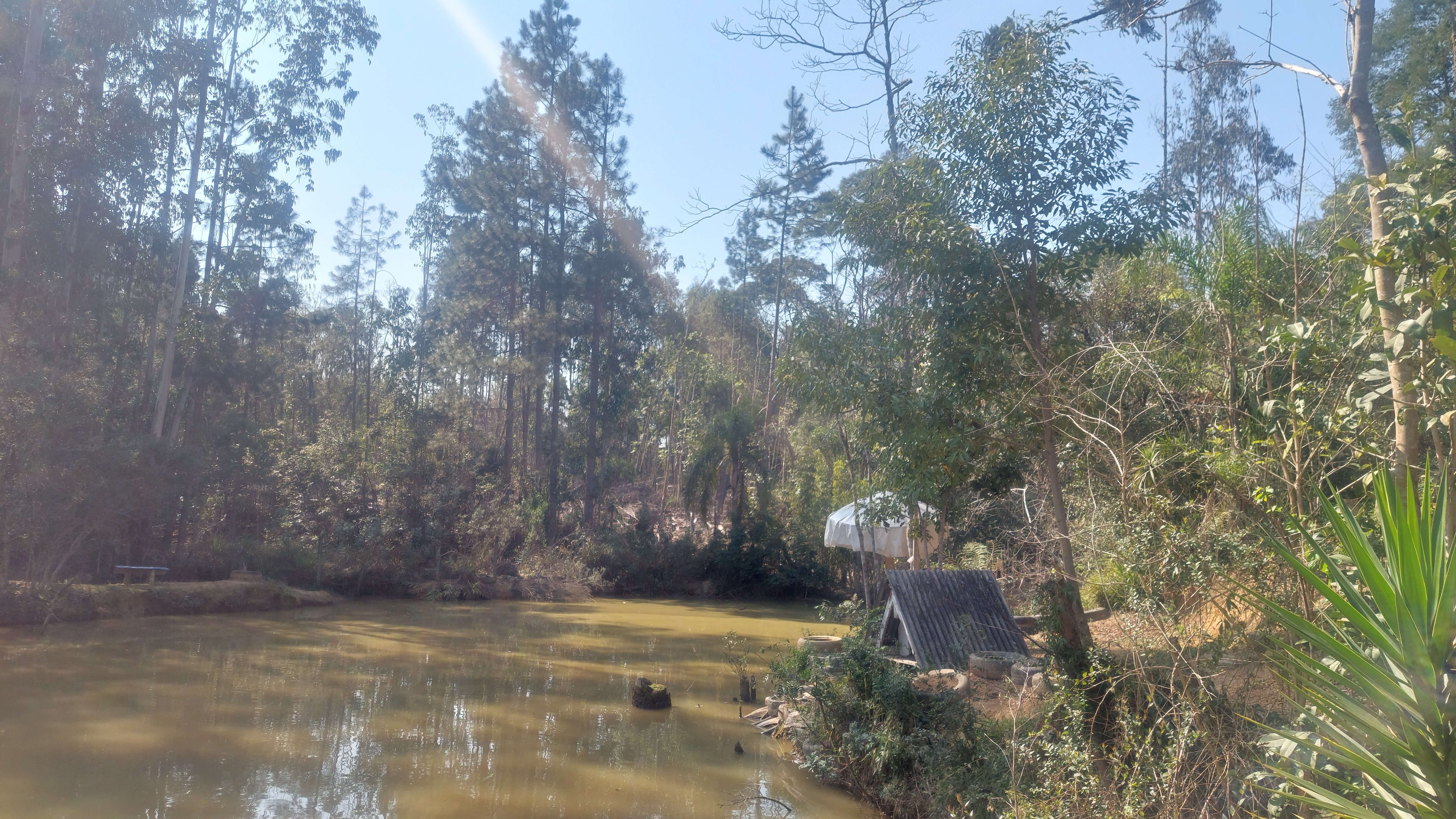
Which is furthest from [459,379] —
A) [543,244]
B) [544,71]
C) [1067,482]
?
[1067,482]

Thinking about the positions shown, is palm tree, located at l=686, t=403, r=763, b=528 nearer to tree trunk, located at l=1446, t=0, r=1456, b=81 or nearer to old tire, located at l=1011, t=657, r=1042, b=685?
old tire, located at l=1011, t=657, r=1042, b=685

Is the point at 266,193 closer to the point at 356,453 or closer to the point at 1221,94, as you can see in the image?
the point at 356,453

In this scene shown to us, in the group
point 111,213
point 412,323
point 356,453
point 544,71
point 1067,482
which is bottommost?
point 1067,482

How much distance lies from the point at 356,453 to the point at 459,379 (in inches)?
551

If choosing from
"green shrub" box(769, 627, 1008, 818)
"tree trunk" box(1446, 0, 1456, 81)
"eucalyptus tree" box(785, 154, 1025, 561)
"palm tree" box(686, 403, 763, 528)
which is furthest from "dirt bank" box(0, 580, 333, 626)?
"tree trunk" box(1446, 0, 1456, 81)

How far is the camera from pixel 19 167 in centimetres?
1414

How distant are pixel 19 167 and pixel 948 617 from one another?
51.7ft

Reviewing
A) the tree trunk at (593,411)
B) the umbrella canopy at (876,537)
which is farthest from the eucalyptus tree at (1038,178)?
the tree trunk at (593,411)

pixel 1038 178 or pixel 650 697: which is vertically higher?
pixel 1038 178

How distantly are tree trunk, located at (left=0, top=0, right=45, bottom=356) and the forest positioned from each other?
0.07 meters

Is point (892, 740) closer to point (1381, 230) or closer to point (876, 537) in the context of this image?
point (1381, 230)

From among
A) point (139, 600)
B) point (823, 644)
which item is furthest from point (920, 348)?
point (139, 600)

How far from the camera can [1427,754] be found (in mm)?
2477

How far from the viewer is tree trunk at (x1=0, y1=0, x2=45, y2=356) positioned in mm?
13914
